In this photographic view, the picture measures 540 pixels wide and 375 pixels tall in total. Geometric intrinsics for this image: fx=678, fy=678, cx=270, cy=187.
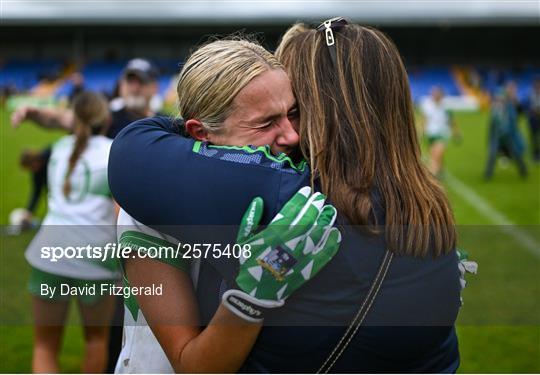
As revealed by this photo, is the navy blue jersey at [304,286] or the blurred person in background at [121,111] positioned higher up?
the navy blue jersey at [304,286]

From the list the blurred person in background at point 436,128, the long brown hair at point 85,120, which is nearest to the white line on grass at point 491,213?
the blurred person in background at point 436,128

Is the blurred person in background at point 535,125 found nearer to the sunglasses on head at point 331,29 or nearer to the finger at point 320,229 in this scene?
the sunglasses on head at point 331,29

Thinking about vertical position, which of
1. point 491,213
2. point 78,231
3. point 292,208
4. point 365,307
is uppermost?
point 292,208

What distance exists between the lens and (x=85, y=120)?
4.14 metres

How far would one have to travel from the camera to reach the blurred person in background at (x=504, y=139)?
13539 mm

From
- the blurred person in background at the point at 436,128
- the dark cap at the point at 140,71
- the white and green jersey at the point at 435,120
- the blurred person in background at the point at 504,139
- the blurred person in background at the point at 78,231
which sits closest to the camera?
the blurred person in background at the point at 78,231

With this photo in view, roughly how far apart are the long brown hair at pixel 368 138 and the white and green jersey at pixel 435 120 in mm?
12606

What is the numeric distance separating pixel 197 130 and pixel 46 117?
3.21 meters

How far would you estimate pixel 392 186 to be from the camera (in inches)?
56.7

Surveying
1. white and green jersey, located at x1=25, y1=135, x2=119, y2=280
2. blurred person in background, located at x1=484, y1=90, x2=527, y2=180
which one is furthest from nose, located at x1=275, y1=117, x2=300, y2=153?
blurred person in background, located at x1=484, y1=90, x2=527, y2=180

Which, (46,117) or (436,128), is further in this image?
(436,128)

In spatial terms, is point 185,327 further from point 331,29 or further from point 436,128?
point 436,128

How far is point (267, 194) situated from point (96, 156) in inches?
112
